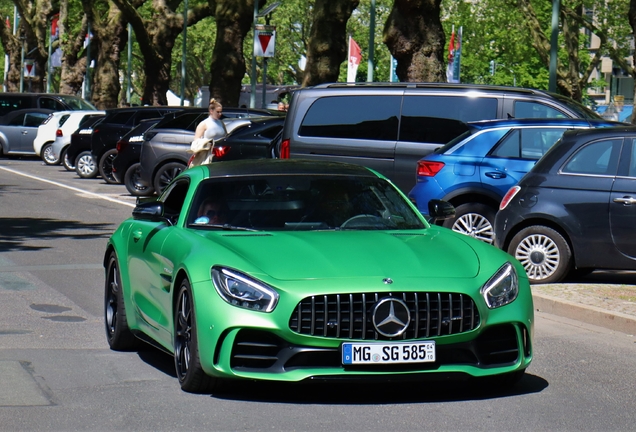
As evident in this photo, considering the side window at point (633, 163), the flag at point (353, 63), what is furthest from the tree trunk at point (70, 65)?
the side window at point (633, 163)

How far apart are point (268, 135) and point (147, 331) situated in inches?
510

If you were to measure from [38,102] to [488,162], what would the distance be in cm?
2991

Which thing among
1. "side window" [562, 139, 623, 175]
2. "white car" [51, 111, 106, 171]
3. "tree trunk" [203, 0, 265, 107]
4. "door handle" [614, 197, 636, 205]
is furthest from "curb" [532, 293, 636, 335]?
"tree trunk" [203, 0, 265, 107]

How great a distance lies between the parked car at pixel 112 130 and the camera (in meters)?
27.2

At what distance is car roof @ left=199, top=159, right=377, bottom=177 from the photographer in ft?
25.0

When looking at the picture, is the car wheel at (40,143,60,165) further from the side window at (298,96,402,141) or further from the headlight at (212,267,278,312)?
the headlight at (212,267,278,312)

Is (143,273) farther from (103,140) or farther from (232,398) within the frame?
(103,140)

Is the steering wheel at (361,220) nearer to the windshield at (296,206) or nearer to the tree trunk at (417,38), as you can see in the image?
the windshield at (296,206)

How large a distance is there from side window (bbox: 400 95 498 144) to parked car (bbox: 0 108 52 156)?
25032 millimetres

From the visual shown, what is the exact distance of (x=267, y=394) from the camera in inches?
261

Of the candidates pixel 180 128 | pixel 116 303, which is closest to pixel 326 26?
pixel 180 128

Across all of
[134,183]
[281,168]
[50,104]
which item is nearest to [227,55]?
[50,104]

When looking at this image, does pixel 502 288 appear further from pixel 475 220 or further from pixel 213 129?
pixel 213 129

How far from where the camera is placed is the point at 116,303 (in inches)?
324
